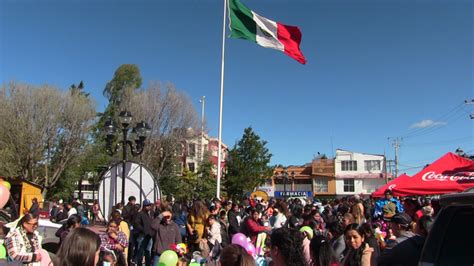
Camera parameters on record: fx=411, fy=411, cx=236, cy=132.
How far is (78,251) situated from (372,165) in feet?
259

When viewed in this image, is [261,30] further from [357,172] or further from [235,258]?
[357,172]

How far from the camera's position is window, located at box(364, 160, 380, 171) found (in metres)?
76.6

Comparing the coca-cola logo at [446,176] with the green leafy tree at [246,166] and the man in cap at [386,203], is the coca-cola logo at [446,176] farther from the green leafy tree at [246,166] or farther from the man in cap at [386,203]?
the green leafy tree at [246,166]

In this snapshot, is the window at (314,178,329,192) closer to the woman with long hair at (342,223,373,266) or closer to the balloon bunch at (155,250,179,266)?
the balloon bunch at (155,250,179,266)

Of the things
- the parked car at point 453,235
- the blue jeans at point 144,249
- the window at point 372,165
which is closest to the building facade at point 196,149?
the blue jeans at point 144,249

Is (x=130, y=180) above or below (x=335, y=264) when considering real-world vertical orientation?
above

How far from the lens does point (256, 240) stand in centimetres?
920

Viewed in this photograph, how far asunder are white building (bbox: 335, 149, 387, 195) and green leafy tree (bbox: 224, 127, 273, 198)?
1376 inches

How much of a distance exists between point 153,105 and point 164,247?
28258mm

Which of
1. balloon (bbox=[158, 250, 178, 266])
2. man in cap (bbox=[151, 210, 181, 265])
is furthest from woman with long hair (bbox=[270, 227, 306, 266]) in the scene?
man in cap (bbox=[151, 210, 181, 265])

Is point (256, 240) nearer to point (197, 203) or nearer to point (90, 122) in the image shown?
point (197, 203)

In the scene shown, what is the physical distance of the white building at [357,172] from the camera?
76.4 meters

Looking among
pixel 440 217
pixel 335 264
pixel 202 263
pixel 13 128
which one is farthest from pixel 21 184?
pixel 440 217

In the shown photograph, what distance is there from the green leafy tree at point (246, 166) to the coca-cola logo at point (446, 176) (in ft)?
111
